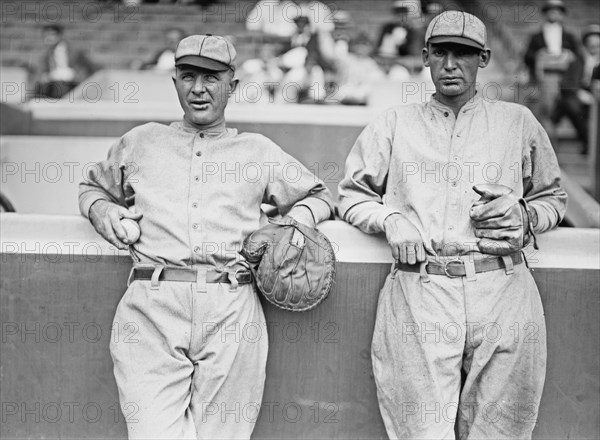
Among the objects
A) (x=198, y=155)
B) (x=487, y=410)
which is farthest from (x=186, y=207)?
(x=487, y=410)

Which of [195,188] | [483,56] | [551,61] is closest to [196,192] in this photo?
[195,188]

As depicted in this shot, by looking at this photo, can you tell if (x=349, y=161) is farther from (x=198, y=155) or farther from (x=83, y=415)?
(x=83, y=415)

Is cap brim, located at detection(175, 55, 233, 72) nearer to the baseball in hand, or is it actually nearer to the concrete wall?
the baseball in hand

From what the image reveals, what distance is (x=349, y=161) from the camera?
409 centimetres

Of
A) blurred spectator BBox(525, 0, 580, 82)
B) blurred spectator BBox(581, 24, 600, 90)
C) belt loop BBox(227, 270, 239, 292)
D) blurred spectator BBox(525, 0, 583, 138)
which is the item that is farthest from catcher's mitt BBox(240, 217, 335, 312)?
blurred spectator BBox(581, 24, 600, 90)

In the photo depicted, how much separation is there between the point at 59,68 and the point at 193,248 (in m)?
9.83

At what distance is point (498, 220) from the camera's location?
370 centimetres

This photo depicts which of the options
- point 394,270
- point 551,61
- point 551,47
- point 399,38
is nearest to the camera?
point 394,270

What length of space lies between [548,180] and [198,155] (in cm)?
153

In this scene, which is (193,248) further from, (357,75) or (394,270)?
(357,75)

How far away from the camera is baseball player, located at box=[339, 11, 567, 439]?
3.70m

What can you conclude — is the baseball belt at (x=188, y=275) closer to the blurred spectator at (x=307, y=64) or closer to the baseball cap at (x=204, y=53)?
the baseball cap at (x=204, y=53)

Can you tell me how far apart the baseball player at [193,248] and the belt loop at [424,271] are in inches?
21.5

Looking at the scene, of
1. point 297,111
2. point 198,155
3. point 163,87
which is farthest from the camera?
point 163,87
